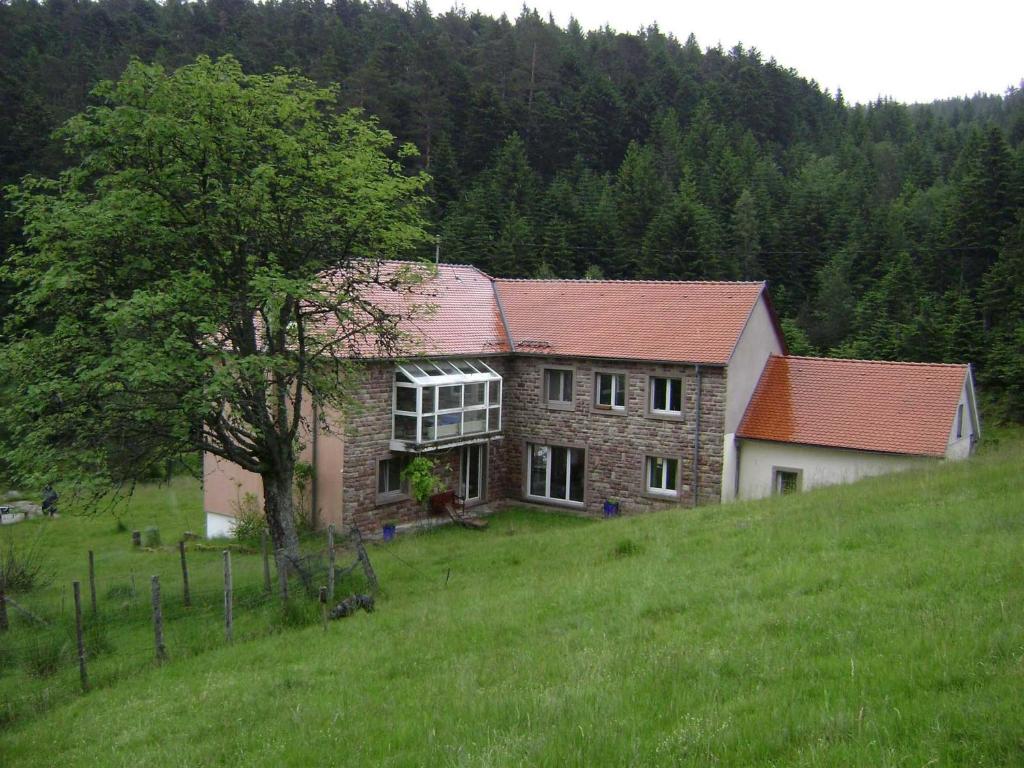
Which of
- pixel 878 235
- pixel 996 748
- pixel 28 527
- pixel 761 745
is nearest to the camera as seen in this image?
pixel 996 748

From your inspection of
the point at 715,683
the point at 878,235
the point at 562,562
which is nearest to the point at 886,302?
the point at 878,235

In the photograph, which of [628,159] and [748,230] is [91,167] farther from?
[628,159]

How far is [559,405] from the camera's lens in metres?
26.8

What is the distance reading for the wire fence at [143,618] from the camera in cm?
1143

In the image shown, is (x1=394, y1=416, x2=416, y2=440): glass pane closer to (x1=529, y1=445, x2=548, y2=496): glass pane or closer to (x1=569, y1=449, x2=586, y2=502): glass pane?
(x1=529, y1=445, x2=548, y2=496): glass pane

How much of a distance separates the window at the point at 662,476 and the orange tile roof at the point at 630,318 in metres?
3.17

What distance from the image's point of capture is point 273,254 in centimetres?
1602

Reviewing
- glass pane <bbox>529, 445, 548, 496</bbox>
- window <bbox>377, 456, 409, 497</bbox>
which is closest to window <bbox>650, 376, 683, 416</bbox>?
glass pane <bbox>529, 445, 548, 496</bbox>

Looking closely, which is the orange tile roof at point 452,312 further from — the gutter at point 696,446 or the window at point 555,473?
the gutter at point 696,446

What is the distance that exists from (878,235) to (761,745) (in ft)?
203

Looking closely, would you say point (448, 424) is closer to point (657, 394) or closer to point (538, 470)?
point (538, 470)

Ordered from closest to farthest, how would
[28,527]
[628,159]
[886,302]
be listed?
[28,527]
[886,302]
[628,159]

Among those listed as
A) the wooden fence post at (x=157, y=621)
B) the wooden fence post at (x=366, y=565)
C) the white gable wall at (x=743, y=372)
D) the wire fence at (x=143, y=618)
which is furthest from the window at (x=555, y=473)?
the wooden fence post at (x=157, y=621)

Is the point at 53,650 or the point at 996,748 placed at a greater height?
the point at 996,748
